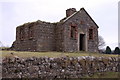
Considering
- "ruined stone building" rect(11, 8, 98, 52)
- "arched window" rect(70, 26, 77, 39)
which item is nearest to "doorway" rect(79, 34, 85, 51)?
"ruined stone building" rect(11, 8, 98, 52)

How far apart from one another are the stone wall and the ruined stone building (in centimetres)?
646

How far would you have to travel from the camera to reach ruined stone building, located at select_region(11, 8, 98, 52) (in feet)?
85.7

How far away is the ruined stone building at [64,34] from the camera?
85.7 ft

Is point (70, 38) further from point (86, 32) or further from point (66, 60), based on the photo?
point (66, 60)

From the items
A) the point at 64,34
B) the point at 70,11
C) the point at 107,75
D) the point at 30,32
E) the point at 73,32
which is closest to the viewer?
the point at 107,75

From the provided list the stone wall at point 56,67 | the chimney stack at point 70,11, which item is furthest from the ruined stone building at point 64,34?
the stone wall at point 56,67

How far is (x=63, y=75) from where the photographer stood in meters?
17.6

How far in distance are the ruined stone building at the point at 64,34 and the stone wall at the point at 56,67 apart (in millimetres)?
6462

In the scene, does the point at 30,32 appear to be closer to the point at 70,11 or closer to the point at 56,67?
the point at 70,11

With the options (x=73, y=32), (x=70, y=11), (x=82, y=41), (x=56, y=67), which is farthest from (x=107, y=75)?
(x=70, y=11)

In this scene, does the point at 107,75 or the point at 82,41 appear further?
the point at 82,41

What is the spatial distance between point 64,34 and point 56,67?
9.26 meters

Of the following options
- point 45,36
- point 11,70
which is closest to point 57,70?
point 11,70

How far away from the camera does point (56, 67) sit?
17359 mm
